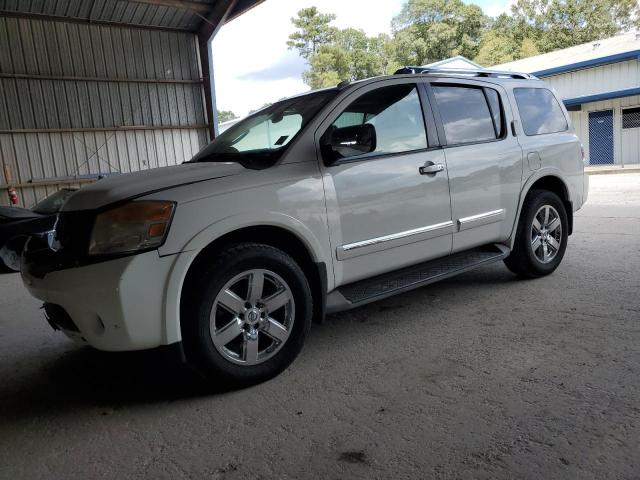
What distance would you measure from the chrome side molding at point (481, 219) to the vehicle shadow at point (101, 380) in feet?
3.32

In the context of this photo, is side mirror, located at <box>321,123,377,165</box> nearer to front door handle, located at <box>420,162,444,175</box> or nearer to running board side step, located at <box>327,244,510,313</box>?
front door handle, located at <box>420,162,444,175</box>

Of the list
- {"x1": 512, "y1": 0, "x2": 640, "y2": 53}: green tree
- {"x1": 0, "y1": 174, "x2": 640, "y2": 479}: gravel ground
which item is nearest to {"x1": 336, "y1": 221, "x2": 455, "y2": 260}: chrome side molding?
{"x1": 0, "y1": 174, "x2": 640, "y2": 479}: gravel ground

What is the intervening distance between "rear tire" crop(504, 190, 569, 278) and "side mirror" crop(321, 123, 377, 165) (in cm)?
203

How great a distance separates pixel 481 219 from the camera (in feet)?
13.6

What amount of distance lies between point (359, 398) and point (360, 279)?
0.97 m

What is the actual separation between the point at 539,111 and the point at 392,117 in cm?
198

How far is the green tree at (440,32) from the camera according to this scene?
144ft

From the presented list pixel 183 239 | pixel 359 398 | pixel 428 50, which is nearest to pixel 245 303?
pixel 183 239

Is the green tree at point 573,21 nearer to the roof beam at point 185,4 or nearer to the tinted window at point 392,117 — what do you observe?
the roof beam at point 185,4

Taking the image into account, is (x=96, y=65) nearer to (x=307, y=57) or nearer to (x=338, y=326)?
(x=338, y=326)

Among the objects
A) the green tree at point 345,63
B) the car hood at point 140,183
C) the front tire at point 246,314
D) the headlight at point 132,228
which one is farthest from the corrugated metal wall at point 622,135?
the green tree at point 345,63

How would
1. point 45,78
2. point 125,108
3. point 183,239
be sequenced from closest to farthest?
point 183,239, point 45,78, point 125,108

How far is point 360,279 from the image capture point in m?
3.53

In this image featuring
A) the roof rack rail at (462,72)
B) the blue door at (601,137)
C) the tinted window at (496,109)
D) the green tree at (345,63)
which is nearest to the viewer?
the roof rack rail at (462,72)
